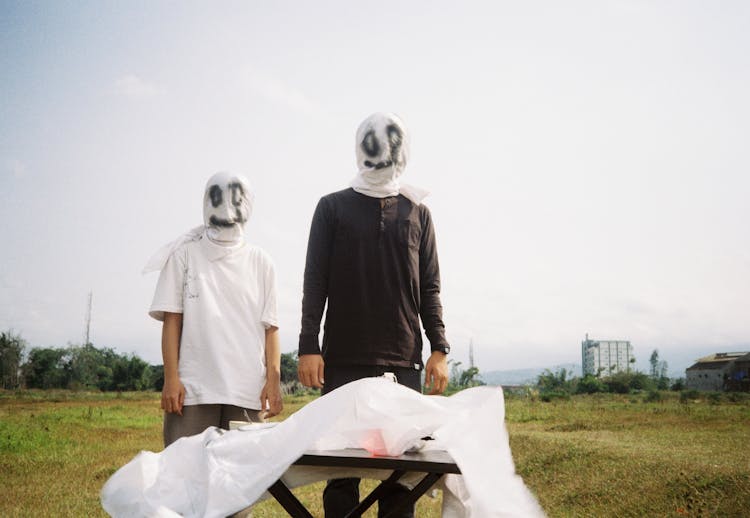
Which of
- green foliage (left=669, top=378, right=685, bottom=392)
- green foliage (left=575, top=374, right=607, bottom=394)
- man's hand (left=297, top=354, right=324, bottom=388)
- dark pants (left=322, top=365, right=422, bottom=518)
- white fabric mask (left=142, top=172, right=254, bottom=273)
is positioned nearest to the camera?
dark pants (left=322, top=365, right=422, bottom=518)

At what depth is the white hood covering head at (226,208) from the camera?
9.61ft

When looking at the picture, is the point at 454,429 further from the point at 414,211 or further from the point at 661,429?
the point at 661,429

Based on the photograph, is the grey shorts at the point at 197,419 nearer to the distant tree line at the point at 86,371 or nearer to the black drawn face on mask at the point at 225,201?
the black drawn face on mask at the point at 225,201

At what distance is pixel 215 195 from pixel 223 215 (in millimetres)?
101

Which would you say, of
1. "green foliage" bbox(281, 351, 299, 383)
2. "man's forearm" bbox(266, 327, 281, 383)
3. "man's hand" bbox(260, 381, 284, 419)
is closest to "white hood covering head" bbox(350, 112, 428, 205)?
"man's forearm" bbox(266, 327, 281, 383)

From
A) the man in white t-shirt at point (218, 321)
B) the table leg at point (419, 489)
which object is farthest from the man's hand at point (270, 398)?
the table leg at point (419, 489)

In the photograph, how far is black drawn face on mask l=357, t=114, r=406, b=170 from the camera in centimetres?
287

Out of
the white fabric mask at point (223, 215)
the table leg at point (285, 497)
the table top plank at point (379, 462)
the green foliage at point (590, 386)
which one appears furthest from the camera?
the green foliage at point (590, 386)

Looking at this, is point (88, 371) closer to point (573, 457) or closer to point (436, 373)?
point (573, 457)

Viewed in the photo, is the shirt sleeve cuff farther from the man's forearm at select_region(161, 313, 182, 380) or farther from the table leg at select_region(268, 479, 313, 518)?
the table leg at select_region(268, 479, 313, 518)

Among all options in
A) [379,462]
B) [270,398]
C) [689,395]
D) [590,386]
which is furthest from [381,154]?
[590,386]

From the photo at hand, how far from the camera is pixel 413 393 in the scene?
81.4 inches

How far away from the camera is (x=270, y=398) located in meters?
2.82

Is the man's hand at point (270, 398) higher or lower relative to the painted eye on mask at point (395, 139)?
lower
